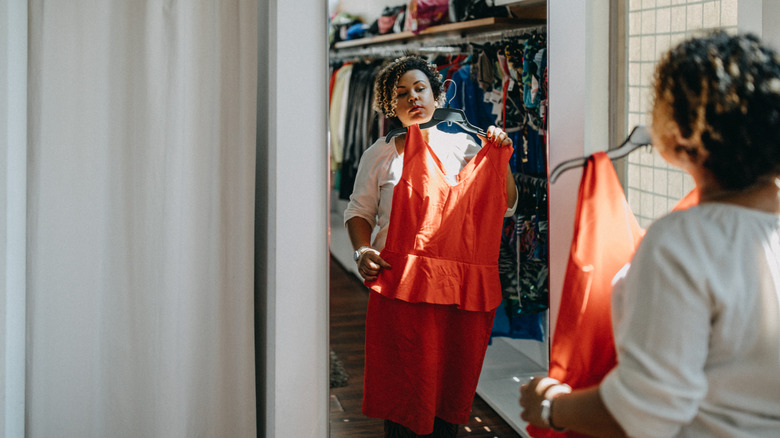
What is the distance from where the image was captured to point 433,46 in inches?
78.4

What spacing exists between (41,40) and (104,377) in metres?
0.99

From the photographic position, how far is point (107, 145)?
81.2 inches

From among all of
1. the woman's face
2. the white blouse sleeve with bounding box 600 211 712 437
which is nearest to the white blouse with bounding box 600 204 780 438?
the white blouse sleeve with bounding box 600 211 712 437

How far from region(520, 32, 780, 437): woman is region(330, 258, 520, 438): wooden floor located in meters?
1.02

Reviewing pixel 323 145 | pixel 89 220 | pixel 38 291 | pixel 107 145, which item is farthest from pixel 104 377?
pixel 323 145

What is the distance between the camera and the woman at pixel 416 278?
1941 millimetres

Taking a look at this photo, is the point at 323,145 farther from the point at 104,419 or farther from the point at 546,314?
the point at 104,419

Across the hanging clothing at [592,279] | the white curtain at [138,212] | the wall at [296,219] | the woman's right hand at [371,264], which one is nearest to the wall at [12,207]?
the white curtain at [138,212]

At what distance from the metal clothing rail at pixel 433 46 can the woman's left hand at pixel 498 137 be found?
24 cm

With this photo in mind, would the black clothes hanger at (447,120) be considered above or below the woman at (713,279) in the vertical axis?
above

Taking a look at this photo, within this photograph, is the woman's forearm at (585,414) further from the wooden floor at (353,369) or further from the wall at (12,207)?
the wall at (12,207)

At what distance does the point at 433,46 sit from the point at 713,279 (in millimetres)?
1196

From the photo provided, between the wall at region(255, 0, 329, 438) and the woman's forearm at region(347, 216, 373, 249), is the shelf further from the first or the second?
the woman's forearm at region(347, 216, 373, 249)

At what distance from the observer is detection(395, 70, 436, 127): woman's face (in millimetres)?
1949
